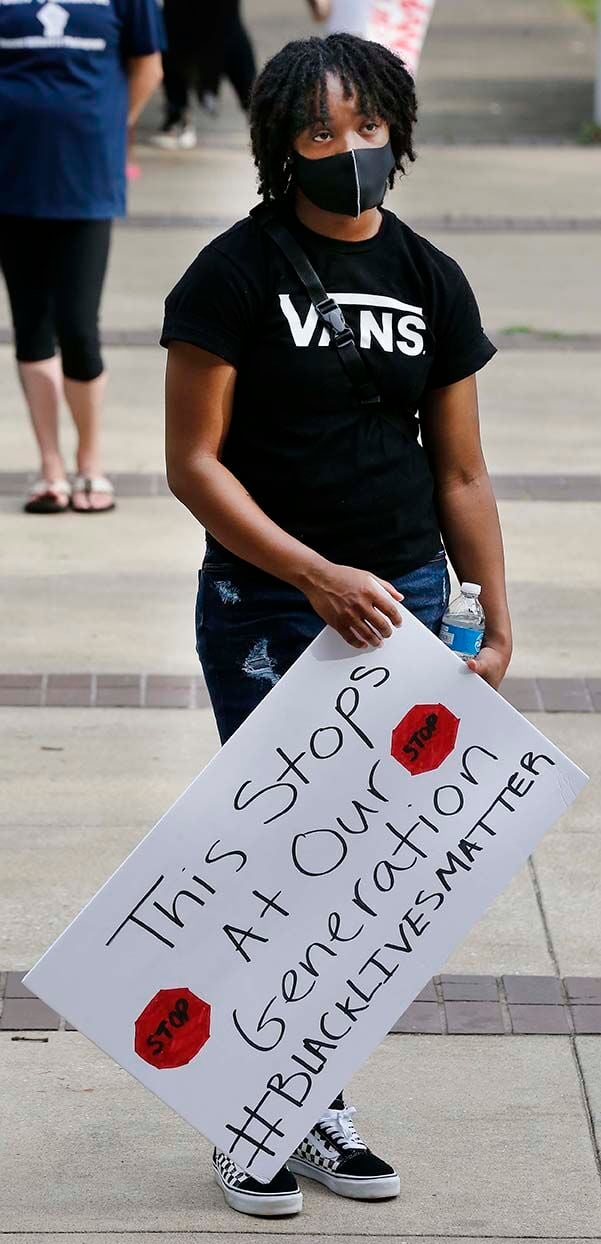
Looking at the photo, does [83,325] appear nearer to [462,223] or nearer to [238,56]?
[462,223]

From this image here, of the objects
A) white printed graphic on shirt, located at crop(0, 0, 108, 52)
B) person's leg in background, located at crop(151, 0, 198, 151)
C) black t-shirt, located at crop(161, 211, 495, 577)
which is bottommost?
person's leg in background, located at crop(151, 0, 198, 151)

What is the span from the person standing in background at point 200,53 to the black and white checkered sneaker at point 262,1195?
34.6 ft

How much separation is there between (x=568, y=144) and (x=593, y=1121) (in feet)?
36.5

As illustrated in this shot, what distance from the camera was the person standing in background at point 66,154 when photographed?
6.34 meters

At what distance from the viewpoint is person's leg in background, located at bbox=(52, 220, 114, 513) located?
6457 mm

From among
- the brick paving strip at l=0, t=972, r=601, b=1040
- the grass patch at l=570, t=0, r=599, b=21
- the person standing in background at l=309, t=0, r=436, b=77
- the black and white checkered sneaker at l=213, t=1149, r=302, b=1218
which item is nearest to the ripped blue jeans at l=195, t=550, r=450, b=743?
the black and white checkered sneaker at l=213, t=1149, r=302, b=1218

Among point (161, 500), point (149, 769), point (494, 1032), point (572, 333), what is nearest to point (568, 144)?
point (572, 333)

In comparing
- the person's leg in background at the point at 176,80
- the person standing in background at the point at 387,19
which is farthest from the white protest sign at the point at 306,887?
the person's leg in background at the point at 176,80

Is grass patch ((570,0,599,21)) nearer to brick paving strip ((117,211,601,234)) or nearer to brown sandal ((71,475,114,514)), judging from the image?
brick paving strip ((117,211,601,234))

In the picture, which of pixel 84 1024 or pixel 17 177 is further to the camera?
pixel 17 177

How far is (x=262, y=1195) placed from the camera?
10.3 feet

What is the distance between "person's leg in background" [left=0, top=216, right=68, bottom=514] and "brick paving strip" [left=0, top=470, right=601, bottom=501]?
0.86 ft

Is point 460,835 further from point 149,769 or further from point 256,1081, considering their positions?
point 149,769

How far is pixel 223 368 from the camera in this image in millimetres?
2949
